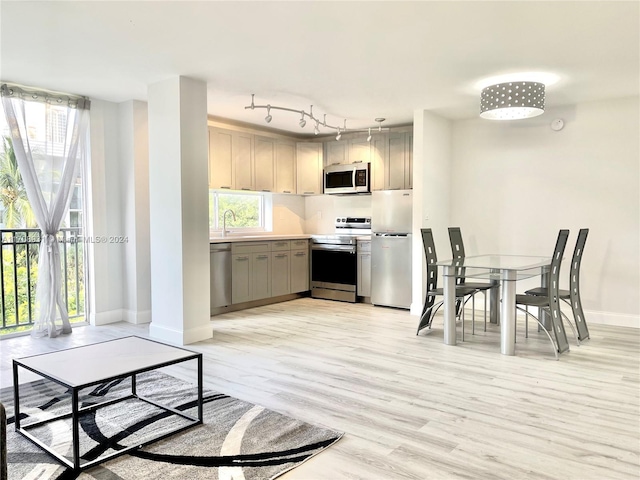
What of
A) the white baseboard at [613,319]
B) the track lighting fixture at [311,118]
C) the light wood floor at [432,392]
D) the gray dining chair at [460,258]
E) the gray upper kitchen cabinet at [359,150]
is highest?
the track lighting fixture at [311,118]

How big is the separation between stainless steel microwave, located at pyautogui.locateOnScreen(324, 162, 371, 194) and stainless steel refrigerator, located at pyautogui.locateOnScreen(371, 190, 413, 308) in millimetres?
387

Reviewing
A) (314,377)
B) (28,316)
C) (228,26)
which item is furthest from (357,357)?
(28,316)

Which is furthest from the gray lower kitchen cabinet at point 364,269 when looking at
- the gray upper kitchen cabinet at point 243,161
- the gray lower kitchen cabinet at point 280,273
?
the gray upper kitchen cabinet at point 243,161

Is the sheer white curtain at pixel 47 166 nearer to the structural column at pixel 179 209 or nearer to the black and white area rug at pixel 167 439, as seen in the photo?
the structural column at pixel 179 209

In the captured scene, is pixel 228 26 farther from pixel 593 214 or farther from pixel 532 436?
pixel 593 214

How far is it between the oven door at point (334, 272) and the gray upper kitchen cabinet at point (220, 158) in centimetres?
165

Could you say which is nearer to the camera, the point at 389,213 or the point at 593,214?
the point at 593,214

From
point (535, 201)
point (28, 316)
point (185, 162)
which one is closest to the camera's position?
point (185, 162)

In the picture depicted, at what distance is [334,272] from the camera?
655 centimetres

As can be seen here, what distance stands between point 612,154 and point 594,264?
3.98 feet

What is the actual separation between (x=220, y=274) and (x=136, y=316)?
1026mm

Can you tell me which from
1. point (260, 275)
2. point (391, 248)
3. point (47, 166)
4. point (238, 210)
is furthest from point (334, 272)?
point (47, 166)

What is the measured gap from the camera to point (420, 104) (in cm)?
515

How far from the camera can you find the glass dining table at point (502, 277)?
387cm
